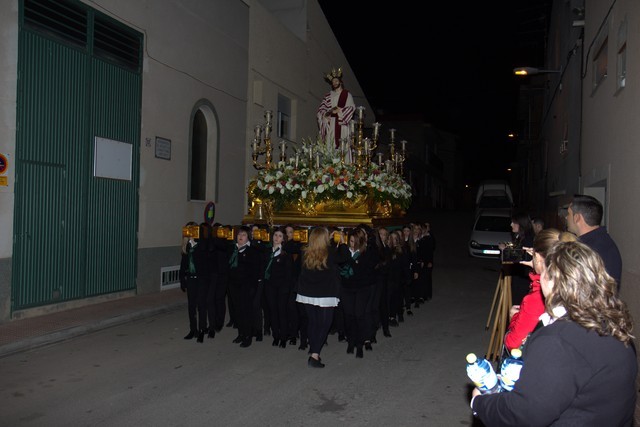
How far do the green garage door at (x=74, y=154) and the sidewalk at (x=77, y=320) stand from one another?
417 millimetres

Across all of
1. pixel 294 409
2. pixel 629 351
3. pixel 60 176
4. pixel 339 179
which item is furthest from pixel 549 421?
pixel 60 176

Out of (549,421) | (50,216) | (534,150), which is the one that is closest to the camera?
(549,421)

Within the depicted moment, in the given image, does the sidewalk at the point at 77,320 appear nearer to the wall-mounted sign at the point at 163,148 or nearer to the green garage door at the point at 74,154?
the green garage door at the point at 74,154

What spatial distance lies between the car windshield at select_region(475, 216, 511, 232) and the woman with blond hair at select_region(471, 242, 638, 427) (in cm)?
1918

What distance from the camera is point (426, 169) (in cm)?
4941

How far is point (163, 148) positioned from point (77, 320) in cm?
491

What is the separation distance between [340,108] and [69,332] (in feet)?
22.6

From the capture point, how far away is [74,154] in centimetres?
1050

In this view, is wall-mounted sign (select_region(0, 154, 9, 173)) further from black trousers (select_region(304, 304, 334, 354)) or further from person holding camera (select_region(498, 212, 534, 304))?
person holding camera (select_region(498, 212, 534, 304))

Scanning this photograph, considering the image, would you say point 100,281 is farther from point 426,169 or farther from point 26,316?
point 426,169

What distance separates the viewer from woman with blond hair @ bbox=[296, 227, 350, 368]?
712 centimetres

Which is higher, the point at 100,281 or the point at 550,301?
the point at 550,301

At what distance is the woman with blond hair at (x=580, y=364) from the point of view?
227cm

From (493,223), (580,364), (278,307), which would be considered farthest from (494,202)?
(580,364)
